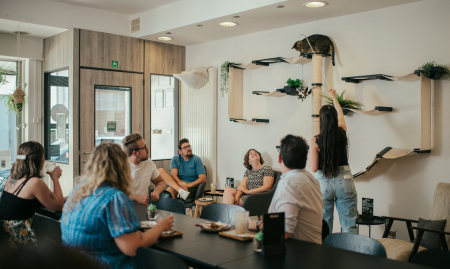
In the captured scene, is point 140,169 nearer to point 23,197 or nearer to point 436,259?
point 23,197

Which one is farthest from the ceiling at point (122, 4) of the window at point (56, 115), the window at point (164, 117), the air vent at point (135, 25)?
the window at point (164, 117)

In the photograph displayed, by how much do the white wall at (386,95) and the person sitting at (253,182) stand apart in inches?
16.1

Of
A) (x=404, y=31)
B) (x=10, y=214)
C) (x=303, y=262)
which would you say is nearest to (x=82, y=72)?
(x=10, y=214)

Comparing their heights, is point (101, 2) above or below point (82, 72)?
above

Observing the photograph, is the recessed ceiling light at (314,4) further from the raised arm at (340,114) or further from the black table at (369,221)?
the black table at (369,221)

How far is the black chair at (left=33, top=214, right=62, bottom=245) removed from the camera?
227 cm

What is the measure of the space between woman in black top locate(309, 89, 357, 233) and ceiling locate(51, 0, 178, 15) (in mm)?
2999

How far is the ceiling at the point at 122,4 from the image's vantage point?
5219 millimetres

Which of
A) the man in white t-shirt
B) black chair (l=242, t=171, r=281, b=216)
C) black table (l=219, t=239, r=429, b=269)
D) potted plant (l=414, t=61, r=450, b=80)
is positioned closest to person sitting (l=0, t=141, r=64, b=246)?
the man in white t-shirt

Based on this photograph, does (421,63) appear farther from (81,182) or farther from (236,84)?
(81,182)

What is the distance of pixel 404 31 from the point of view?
4012 millimetres

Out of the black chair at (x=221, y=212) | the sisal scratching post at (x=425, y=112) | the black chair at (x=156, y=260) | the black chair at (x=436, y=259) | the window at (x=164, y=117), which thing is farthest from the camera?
the window at (x=164, y=117)

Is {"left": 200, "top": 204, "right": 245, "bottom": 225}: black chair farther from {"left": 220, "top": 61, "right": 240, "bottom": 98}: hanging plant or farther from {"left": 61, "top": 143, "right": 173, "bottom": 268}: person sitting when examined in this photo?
{"left": 220, "top": 61, "right": 240, "bottom": 98}: hanging plant

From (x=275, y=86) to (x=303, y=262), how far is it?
361cm
